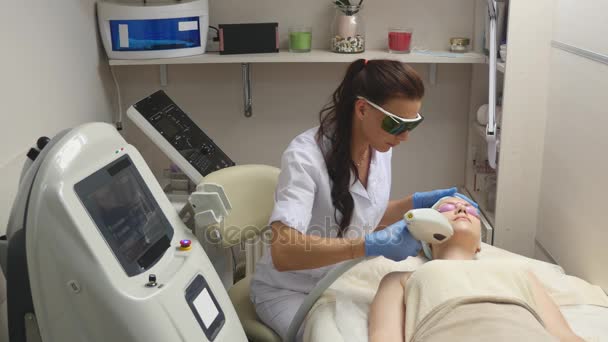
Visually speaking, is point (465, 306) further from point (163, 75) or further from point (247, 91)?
point (163, 75)

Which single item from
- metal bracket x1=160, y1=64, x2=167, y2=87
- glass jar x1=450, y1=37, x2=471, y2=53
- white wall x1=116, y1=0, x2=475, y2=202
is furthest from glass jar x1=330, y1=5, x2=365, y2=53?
metal bracket x1=160, y1=64, x2=167, y2=87

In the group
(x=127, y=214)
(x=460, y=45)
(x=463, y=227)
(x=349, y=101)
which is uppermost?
(x=460, y=45)

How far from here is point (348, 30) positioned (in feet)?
9.61

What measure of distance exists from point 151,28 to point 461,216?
5.34 ft

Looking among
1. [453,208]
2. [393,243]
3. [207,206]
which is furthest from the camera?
[453,208]

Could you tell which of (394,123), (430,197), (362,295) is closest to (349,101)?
(394,123)

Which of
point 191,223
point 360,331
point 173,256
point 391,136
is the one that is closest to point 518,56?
point 391,136

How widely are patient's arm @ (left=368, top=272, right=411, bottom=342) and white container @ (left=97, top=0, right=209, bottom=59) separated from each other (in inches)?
60.2

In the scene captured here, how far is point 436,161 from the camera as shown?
3305 millimetres

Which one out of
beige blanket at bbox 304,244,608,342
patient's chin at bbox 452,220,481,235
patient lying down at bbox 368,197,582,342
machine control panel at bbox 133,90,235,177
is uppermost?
machine control panel at bbox 133,90,235,177

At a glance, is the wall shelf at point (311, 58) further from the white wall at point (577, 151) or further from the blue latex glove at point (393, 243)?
the blue latex glove at point (393, 243)

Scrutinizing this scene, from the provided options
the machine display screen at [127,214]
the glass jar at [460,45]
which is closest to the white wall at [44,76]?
the machine display screen at [127,214]

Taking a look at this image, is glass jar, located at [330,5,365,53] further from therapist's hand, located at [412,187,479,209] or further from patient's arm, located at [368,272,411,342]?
patient's arm, located at [368,272,411,342]

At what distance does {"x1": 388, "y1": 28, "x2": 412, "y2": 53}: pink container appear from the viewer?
2.91 meters
